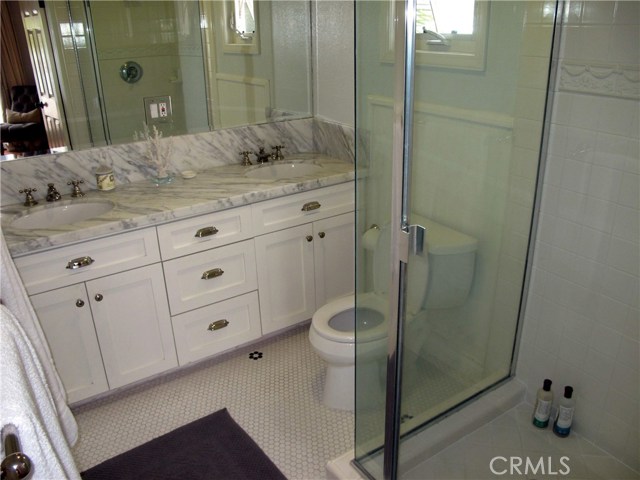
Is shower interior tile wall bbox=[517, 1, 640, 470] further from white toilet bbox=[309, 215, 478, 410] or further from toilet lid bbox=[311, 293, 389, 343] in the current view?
toilet lid bbox=[311, 293, 389, 343]

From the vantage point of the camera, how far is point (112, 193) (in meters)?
2.35

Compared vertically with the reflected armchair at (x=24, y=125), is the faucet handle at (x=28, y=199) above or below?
below

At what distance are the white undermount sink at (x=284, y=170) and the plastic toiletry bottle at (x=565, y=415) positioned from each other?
4.96ft

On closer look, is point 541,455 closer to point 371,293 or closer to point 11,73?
point 371,293

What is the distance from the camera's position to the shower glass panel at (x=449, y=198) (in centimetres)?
148

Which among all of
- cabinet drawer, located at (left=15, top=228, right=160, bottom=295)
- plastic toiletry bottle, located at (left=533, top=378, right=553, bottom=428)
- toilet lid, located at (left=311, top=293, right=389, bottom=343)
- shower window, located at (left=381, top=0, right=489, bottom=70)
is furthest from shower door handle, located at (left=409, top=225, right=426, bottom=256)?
cabinet drawer, located at (left=15, top=228, right=160, bottom=295)

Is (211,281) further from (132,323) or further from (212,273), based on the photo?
(132,323)

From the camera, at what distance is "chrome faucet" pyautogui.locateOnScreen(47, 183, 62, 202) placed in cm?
224

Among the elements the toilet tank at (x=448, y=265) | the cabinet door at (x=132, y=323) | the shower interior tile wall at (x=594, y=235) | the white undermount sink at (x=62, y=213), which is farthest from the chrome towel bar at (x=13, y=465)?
the shower interior tile wall at (x=594, y=235)

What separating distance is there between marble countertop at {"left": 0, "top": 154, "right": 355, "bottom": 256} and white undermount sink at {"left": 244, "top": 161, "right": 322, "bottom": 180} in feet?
0.29

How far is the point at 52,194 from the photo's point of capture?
2250 mm

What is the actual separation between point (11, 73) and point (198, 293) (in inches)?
44.0

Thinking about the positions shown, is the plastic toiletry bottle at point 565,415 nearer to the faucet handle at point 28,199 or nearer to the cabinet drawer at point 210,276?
the cabinet drawer at point 210,276

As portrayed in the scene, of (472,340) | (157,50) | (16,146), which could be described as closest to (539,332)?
(472,340)
